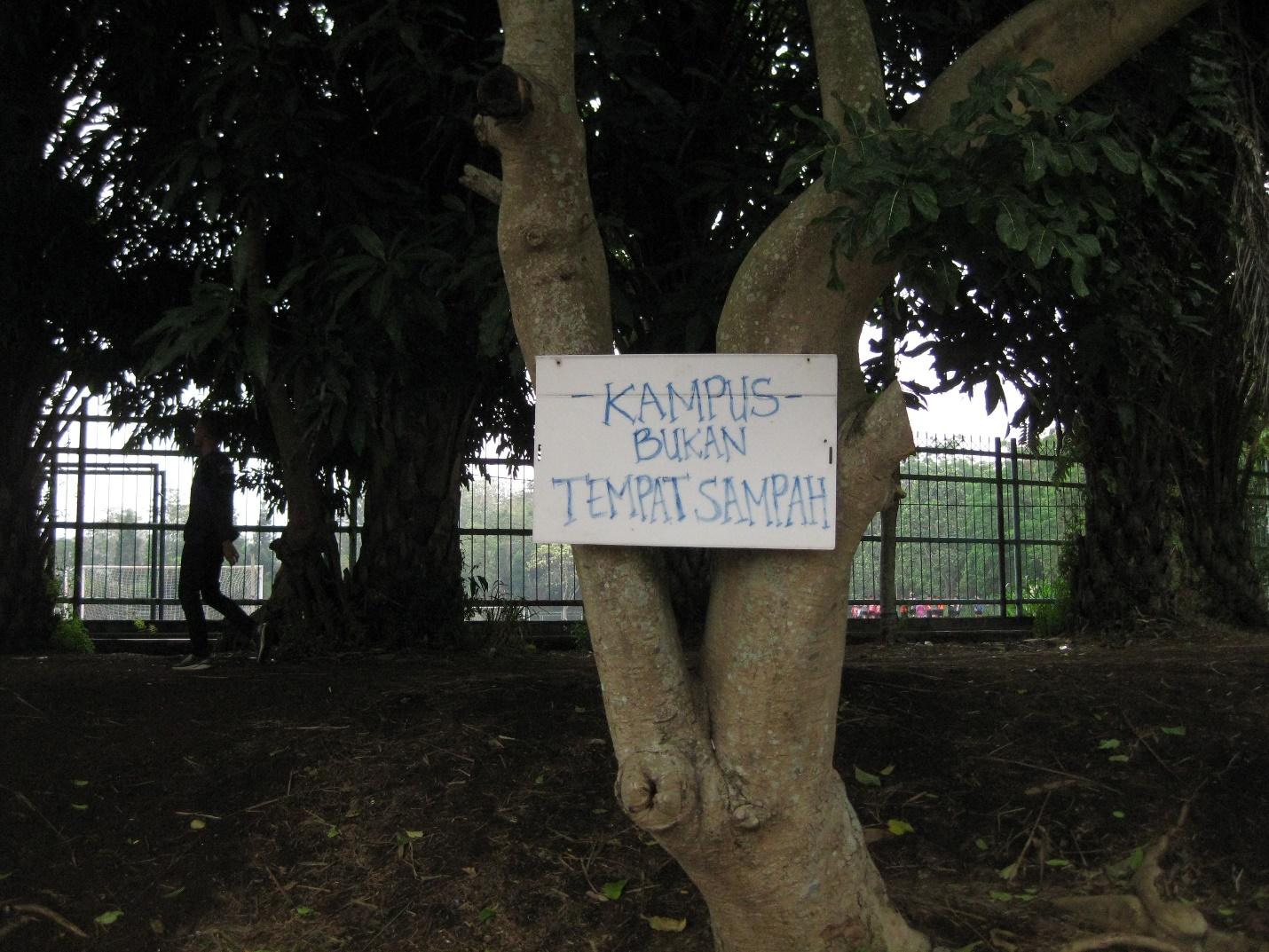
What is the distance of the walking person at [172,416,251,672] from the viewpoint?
22.5 ft

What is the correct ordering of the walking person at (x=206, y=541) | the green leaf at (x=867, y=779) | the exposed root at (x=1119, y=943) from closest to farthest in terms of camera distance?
the exposed root at (x=1119, y=943) → the green leaf at (x=867, y=779) → the walking person at (x=206, y=541)

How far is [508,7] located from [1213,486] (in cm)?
671

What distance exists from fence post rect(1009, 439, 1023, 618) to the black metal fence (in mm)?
12

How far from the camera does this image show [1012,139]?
2.63 meters

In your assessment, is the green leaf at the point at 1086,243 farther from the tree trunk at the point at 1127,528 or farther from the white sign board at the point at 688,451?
the tree trunk at the point at 1127,528

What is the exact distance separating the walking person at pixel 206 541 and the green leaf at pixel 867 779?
405cm

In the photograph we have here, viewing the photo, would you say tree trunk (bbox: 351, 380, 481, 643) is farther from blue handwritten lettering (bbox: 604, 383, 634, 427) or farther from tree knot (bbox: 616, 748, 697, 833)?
tree knot (bbox: 616, 748, 697, 833)

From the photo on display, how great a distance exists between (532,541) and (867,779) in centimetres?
567

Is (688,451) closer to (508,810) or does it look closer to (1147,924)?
(508,810)

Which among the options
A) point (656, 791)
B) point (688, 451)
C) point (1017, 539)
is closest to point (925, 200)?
point (688, 451)

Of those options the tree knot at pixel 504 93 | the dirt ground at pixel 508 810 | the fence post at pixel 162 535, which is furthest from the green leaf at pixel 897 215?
the fence post at pixel 162 535

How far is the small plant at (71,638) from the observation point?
8742 mm

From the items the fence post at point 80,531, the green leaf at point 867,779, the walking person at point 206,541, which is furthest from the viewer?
the fence post at point 80,531

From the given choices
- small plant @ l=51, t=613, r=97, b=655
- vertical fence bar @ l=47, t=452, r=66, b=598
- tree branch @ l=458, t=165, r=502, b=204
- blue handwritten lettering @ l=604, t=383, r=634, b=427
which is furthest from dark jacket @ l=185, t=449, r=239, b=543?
blue handwritten lettering @ l=604, t=383, r=634, b=427
